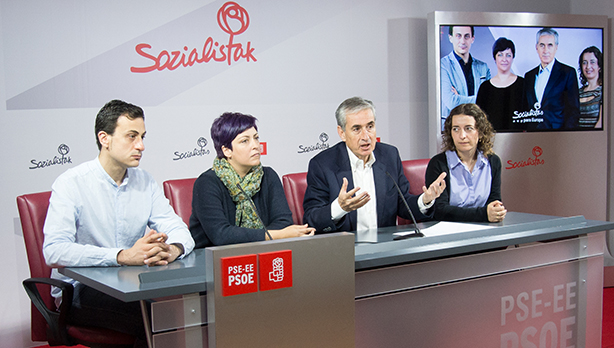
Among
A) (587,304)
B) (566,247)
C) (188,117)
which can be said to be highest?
(188,117)

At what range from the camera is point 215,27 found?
370 cm

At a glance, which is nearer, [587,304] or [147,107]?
[587,304]

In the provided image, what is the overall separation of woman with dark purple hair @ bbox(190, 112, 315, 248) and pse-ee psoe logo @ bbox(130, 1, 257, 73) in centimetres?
142

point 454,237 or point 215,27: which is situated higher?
point 215,27

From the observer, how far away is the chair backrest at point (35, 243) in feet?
7.02

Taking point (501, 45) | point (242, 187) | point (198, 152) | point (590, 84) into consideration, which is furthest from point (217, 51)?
point (590, 84)

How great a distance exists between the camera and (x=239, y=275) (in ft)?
4.82

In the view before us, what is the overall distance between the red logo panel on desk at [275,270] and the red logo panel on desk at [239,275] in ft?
0.07

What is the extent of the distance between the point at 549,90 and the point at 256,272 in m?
3.48

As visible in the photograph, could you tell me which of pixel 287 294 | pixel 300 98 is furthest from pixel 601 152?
pixel 287 294

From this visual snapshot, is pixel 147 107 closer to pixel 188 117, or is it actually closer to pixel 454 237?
pixel 188 117

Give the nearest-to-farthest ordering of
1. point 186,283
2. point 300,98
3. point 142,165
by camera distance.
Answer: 1. point 186,283
2. point 142,165
3. point 300,98

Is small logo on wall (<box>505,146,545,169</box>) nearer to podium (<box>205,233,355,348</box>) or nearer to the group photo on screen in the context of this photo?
the group photo on screen

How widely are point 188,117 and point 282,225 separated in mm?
1554
